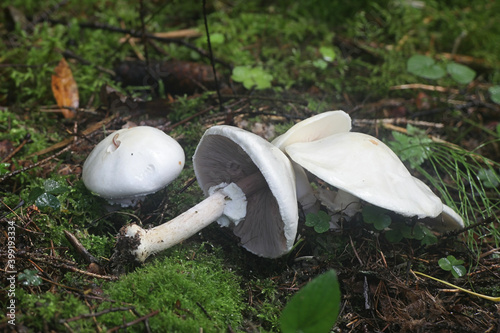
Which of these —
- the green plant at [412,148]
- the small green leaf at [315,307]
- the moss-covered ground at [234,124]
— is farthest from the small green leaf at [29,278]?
the green plant at [412,148]

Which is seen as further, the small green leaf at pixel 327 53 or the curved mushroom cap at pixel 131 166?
the small green leaf at pixel 327 53

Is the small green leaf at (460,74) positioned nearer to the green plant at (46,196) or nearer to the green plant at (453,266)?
the green plant at (453,266)

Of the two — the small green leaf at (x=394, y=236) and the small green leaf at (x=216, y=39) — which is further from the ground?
the small green leaf at (x=216, y=39)

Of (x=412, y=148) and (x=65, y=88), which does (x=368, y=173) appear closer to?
(x=412, y=148)

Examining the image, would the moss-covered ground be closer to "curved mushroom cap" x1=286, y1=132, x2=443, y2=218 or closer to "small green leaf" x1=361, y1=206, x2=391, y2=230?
"small green leaf" x1=361, y1=206, x2=391, y2=230

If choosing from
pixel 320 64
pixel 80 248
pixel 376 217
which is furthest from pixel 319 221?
pixel 320 64
